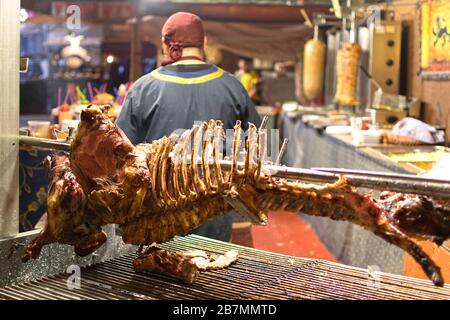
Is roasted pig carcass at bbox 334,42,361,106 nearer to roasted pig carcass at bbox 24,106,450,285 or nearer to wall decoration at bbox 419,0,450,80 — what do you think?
A: wall decoration at bbox 419,0,450,80

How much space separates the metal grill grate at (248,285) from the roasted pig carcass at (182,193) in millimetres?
172

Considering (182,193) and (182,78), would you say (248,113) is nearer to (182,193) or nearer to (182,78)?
(182,78)

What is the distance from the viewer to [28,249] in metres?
2.38

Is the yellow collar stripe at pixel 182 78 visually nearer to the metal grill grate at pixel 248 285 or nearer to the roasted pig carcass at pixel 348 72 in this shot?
the metal grill grate at pixel 248 285

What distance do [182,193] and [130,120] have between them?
1.61 metres

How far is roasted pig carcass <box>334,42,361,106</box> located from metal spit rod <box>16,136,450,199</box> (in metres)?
6.89

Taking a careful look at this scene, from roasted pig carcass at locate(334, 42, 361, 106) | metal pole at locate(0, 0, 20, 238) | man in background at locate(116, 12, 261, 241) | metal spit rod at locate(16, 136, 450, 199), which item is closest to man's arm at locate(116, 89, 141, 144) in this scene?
man in background at locate(116, 12, 261, 241)

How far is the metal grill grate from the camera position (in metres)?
2.15

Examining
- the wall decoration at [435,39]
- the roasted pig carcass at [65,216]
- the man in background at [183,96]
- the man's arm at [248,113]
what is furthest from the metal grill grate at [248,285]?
the wall decoration at [435,39]

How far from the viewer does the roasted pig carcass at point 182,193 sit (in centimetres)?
200

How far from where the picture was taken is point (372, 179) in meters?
1.91

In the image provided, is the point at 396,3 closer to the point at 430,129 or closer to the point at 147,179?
the point at 430,129

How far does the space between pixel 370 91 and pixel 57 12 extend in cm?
503
